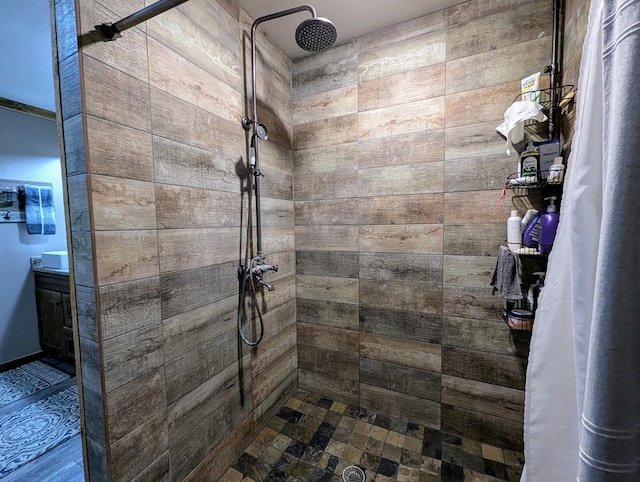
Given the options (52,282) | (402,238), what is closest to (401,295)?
(402,238)

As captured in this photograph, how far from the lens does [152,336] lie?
1.13 m

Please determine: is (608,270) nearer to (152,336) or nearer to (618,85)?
(618,85)

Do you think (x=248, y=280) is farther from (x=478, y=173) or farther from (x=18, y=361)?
(x=18, y=361)

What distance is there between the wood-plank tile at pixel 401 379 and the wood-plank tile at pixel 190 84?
1886mm

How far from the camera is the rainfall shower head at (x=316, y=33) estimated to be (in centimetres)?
113

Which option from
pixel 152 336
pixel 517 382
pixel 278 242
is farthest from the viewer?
pixel 278 242

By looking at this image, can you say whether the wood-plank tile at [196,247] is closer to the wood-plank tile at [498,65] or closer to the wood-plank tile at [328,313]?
the wood-plank tile at [328,313]

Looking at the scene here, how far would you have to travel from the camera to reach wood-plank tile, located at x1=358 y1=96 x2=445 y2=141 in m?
1.63

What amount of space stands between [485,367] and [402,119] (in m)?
1.63

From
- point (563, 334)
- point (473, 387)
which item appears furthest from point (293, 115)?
point (473, 387)

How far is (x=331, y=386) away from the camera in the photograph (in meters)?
2.06

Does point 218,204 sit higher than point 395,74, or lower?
lower

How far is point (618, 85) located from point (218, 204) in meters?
1.45

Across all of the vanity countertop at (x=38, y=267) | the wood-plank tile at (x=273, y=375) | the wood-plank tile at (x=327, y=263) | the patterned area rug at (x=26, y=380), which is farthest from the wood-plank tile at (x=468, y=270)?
the vanity countertop at (x=38, y=267)
